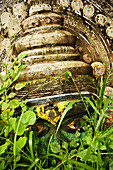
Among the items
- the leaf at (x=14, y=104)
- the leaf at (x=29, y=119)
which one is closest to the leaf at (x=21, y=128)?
the leaf at (x=29, y=119)

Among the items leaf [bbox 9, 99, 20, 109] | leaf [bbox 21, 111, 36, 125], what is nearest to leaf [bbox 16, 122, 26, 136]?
leaf [bbox 21, 111, 36, 125]

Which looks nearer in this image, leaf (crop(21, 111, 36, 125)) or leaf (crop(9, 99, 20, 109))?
leaf (crop(21, 111, 36, 125))

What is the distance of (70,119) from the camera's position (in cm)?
104

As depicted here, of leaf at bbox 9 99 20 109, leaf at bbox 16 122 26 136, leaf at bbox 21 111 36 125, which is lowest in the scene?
leaf at bbox 16 122 26 136

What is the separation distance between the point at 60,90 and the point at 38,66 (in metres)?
0.31

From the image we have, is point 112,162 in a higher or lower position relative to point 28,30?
lower

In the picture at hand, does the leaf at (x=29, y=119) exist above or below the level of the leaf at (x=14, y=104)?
below

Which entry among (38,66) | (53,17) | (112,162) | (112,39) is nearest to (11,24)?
(53,17)

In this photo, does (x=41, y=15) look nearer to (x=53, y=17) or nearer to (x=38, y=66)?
(x=53, y=17)

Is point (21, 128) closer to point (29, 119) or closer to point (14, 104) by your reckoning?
point (29, 119)

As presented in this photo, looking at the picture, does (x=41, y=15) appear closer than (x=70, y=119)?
No

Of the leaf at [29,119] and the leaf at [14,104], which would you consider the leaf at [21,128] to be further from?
the leaf at [14,104]

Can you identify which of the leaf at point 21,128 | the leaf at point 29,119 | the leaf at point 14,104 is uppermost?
the leaf at point 14,104

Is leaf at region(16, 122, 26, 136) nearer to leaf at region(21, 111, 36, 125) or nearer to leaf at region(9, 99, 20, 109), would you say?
leaf at region(21, 111, 36, 125)
